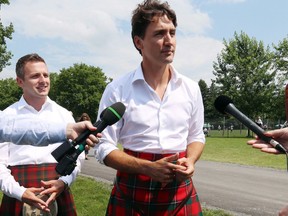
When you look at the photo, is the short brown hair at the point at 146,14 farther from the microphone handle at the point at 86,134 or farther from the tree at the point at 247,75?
the tree at the point at 247,75

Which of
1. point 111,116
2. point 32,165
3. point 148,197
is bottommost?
point 148,197

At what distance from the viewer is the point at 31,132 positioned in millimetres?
2504

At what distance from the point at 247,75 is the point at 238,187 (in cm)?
3499

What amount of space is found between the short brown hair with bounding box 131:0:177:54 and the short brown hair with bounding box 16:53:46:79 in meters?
1.05

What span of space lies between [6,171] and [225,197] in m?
6.49

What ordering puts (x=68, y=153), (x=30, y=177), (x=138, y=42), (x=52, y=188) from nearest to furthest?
1. (x=68, y=153)
2. (x=138, y=42)
3. (x=52, y=188)
4. (x=30, y=177)

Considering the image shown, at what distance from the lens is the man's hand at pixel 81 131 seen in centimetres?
215

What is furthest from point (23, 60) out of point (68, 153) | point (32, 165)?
point (68, 153)

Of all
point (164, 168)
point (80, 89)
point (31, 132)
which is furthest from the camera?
point (80, 89)

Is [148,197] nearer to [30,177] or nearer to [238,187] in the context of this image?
[30,177]

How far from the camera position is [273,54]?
1759 inches

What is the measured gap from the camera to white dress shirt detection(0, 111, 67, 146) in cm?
250

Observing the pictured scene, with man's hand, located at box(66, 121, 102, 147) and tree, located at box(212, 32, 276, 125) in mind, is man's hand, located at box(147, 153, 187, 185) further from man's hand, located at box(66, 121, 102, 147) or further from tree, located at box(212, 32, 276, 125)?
tree, located at box(212, 32, 276, 125)

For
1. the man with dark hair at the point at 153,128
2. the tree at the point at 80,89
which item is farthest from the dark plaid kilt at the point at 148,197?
the tree at the point at 80,89
